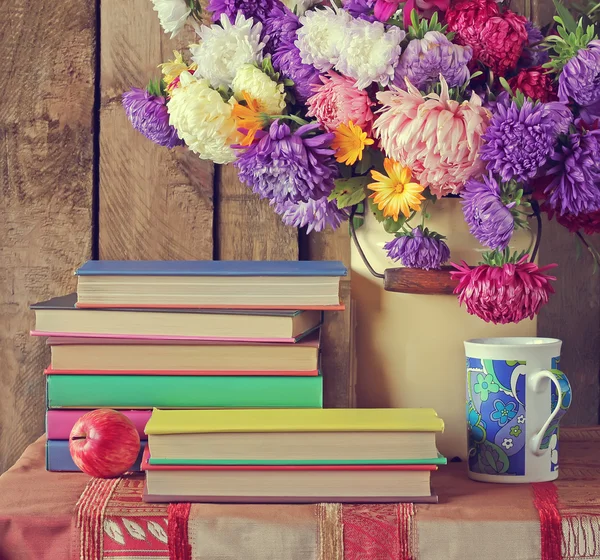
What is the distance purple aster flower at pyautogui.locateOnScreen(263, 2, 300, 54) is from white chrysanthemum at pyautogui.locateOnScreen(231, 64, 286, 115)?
0.13 ft

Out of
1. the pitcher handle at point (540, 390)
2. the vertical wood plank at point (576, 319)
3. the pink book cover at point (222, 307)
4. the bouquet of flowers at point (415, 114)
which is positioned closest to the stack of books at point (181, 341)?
the pink book cover at point (222, 307)

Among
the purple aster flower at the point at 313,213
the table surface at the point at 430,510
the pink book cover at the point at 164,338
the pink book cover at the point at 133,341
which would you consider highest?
the purple aster flower at the point at 313,213

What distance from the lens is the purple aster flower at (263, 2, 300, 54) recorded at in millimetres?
780

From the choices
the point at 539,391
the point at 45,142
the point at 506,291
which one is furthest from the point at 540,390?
the point at 45,142

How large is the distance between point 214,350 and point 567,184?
1.21 ft

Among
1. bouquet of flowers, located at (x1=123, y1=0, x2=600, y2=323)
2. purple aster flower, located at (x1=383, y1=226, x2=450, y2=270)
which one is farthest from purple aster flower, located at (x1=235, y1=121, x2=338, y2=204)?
purple aster flower, located at (x1=383, y1=226, x2=450, y2=270)

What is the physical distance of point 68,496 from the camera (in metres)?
0.71

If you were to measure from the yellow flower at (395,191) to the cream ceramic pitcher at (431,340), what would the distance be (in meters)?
0.08

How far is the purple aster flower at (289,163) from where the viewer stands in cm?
73

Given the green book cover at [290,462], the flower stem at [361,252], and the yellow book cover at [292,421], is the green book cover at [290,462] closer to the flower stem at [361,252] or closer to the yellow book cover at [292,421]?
the yellow book cover at [292,421]

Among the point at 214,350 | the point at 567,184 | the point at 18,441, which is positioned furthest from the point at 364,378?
the point at 18,441

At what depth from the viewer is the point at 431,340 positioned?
33.3 inches

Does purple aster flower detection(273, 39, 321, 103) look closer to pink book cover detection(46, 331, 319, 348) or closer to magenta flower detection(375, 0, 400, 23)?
magenta flower detection(375, 0, 400, 23)

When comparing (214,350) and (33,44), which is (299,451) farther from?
(33,44)
